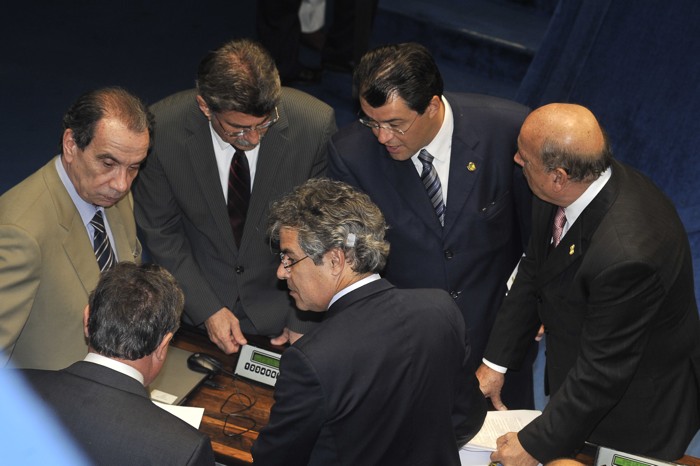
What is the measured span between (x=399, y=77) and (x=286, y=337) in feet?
3.35

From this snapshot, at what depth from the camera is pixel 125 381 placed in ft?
6.91

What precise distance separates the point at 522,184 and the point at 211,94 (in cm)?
115

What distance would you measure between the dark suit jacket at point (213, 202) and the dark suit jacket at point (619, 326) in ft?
2.92

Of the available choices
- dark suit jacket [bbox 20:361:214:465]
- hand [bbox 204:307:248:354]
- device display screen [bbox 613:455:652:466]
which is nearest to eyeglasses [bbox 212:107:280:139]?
hand [bbox 204:307:248:354]

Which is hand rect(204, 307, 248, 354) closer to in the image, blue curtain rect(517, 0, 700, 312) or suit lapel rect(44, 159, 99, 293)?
suit lapel rect(44, 159, 99, 293)

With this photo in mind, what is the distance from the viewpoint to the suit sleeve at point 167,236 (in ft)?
10.4

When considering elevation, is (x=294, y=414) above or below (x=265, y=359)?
above

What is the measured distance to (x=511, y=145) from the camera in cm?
316

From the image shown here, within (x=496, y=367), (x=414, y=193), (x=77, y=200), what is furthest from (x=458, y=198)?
(x=77, y=200)

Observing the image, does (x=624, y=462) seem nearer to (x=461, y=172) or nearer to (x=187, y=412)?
(x=461, y=172)

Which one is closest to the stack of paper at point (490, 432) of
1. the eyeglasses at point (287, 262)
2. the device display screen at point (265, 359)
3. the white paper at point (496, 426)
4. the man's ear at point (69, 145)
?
the white paper at point (496, 426)

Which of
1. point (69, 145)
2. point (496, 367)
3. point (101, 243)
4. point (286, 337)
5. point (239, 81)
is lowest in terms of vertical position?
point (286, 337)

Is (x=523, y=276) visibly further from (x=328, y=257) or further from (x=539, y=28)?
(x=539, y=28)

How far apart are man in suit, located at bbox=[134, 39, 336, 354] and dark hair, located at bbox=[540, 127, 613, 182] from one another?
0.89 metres
